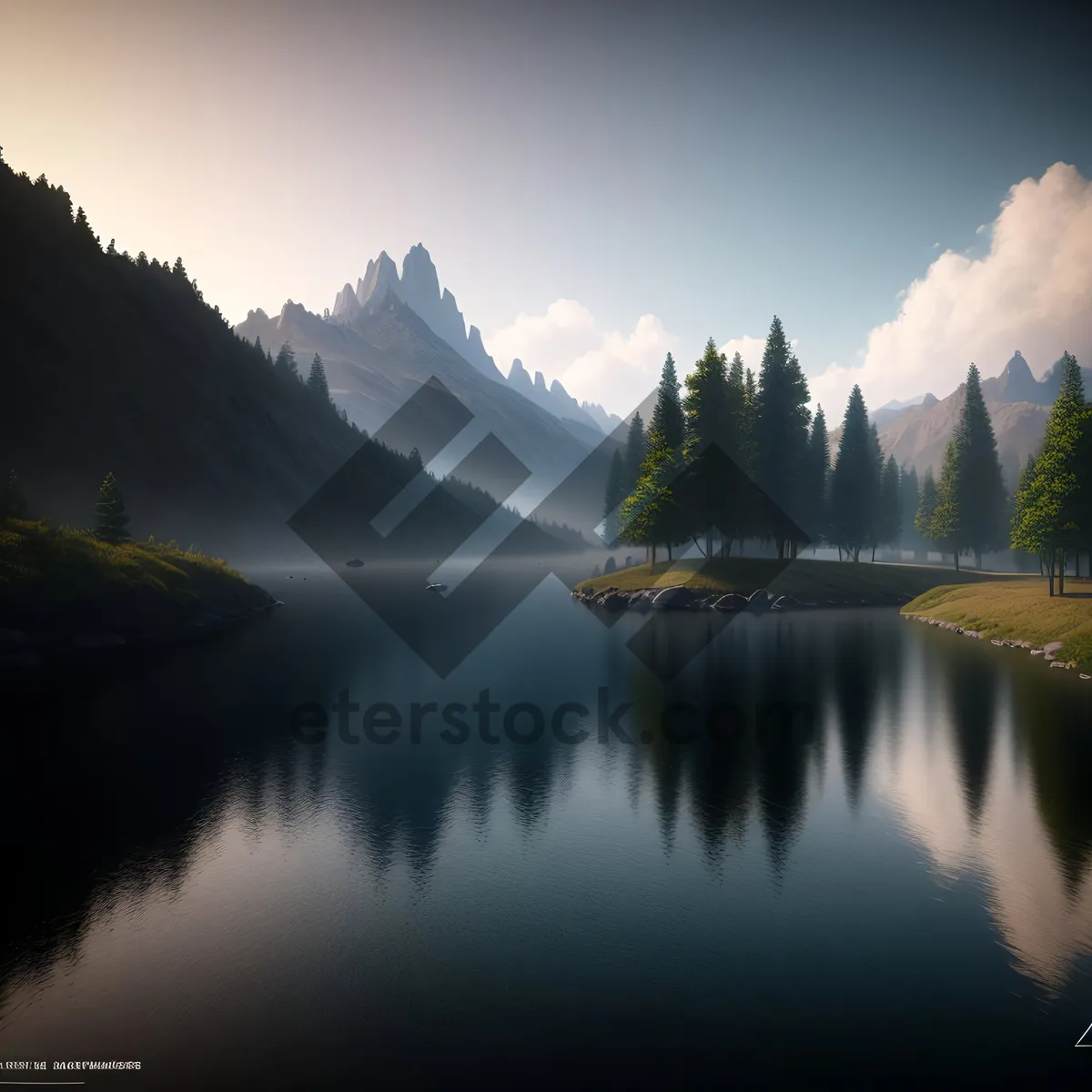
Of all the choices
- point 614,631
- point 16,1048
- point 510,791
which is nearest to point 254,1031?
point 16,1048

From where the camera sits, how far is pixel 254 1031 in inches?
462

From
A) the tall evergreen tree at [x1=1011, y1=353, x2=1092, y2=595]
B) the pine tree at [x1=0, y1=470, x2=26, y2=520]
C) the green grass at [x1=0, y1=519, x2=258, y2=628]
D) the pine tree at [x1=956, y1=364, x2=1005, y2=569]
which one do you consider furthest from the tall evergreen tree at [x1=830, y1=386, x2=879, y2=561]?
the pine tree at [x1=0, y1=470, x2=26, y2=520]

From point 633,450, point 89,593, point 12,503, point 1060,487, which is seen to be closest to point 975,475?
point 1060,487

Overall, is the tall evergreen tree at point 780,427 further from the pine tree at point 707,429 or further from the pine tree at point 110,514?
the pine tree at point 110,514

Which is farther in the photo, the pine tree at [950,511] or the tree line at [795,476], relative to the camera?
the pine tree at [950,511]

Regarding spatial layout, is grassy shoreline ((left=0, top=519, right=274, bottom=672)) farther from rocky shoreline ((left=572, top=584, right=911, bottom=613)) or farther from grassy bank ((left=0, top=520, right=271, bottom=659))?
rocky shoreline ((left=572, top=584, right=911, bottom=613))

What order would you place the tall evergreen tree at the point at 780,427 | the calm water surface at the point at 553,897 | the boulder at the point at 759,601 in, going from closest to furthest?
the calm water surface at the point at 553,897 → the boulder at the point at 759,601 → the tall evergreen tree at the point at 780,427

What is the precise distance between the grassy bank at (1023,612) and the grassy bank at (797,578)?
8.68 m

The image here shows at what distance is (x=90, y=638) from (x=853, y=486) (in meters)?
96.0

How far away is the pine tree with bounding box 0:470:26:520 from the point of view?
177 feet

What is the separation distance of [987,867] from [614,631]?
142ft

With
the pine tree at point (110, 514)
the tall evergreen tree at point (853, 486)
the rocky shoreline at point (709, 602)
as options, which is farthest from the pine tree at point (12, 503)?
the tall evergreen tree at point (853, 486)

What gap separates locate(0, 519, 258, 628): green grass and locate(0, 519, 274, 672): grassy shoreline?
0.22 feet

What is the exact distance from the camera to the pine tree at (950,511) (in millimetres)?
99938
